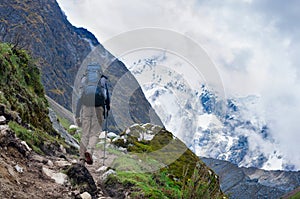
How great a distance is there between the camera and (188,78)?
10.9m

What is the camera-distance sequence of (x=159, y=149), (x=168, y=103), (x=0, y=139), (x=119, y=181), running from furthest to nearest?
(x=159, y=149) < (x=168, y=103) < (x=119, y=181) < (x=0, y=139)

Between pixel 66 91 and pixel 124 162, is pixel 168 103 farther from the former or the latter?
pixel 66 91

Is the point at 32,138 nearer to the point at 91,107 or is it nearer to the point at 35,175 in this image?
the point at 91,107

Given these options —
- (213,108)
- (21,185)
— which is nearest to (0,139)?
(21,185)

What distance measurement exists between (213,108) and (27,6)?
173m

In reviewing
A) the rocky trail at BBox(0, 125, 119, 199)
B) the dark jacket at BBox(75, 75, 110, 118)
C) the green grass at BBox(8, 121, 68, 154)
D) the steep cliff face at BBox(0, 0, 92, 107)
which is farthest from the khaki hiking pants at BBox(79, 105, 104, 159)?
the steep cliff face at BBox(0, 0, 92, 107)

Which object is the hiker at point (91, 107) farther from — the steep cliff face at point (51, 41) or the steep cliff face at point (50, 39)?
the steep cliff face at point (50, 39)

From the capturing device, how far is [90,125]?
967 centimetres

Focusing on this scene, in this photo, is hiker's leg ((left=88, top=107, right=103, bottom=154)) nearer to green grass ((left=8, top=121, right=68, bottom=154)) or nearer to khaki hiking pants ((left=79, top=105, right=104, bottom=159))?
khaki hiking pants ((left=79, top=105, right=104, bottom=159))

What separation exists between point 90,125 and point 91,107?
0.50 m

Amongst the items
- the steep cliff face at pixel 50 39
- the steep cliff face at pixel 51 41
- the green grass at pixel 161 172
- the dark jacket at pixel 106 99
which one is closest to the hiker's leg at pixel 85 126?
the dark jacket at pixel 106 99

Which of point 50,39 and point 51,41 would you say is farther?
point 50,39

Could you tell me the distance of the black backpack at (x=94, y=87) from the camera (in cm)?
921

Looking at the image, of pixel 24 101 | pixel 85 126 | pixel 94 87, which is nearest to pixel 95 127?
pixel 85 126
